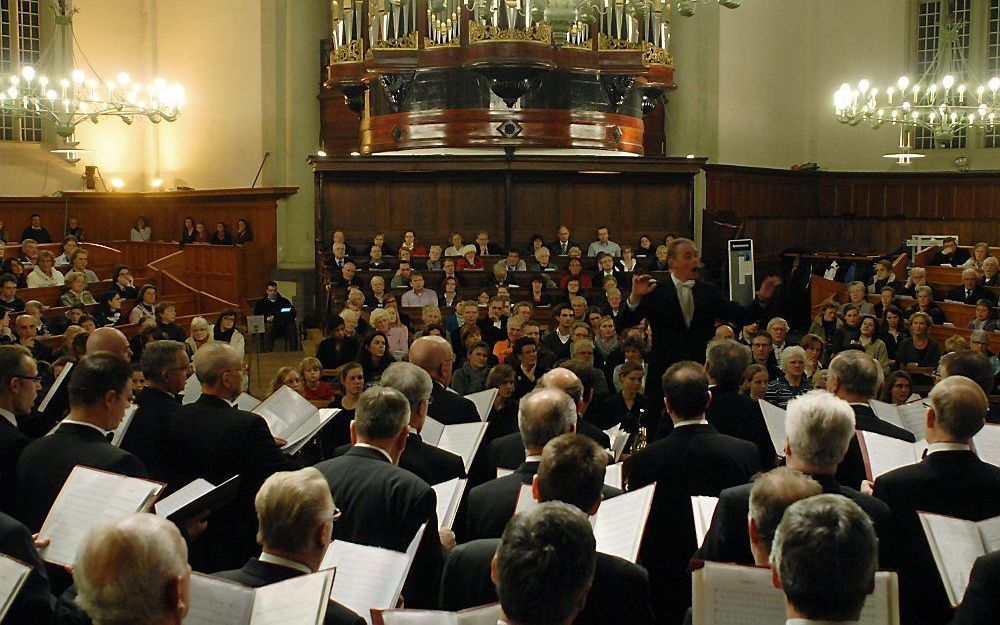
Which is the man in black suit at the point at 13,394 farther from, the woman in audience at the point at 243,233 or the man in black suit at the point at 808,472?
the woman in audience at the point at 243,233

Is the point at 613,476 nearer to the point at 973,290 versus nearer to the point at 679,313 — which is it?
the point at 679,313

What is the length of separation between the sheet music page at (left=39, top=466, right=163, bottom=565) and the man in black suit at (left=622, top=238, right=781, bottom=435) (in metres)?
4.03

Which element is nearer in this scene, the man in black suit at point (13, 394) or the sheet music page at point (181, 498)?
the sheet music page at point (181, 498)

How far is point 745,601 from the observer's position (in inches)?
111

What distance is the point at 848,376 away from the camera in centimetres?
502

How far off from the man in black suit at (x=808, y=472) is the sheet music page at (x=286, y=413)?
7.35 feet

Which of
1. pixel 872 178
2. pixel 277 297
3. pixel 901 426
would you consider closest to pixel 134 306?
pixel 277 297

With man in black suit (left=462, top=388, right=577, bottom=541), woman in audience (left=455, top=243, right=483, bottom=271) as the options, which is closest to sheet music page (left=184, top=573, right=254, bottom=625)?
man in black suit (left=462, top=388, right=577, bottom=541)

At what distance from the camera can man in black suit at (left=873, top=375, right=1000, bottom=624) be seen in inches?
154

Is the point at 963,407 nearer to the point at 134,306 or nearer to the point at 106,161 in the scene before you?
the point at 134,306

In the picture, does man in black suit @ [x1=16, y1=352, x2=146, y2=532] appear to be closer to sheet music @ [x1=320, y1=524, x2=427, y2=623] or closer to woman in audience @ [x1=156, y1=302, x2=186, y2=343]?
sheet music @ [x1=320, y1=524, x2=427, y2=623]

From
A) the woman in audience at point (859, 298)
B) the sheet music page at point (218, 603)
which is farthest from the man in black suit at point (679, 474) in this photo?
the woman in audience at point (859, 298)

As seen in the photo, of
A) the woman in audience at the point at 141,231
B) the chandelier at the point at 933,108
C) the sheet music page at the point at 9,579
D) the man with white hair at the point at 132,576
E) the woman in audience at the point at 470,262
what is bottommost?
the sheet music page at the point at 9,579

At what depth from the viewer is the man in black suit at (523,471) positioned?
12.8 feet
